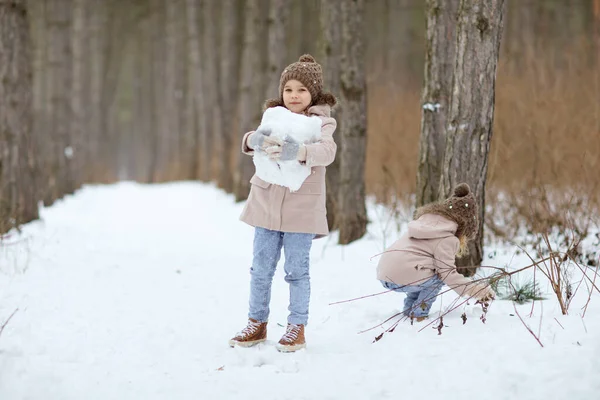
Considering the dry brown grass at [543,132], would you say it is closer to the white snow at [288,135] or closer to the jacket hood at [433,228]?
the jacket hood at [433,228]

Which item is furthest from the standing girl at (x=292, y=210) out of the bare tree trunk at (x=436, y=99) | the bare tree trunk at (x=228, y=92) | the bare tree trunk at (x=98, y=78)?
the bare tree trunk at (x=98, y=78)

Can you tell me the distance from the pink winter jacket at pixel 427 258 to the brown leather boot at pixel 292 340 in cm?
62

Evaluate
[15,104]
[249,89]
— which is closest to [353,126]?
[15,104]

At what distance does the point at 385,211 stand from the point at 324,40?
204cm

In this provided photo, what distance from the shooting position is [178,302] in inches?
198

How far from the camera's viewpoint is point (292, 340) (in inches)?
145

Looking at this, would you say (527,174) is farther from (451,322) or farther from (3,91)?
(3,91)

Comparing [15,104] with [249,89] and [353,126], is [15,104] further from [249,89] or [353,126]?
[249,89]

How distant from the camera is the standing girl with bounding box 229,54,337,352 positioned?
358 centimetres

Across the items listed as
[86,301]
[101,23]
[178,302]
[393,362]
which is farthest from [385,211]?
[101,23]

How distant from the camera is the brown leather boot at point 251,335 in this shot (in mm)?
3787

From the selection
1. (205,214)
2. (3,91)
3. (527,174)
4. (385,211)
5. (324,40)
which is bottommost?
(205,214)

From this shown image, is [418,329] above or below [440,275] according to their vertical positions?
below

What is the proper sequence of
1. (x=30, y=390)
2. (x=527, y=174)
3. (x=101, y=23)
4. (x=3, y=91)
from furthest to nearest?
1. (x=101, y=23)
2. (x=3, y=91)
3. (x=527, y=174)
4. (x=30, y=390)
